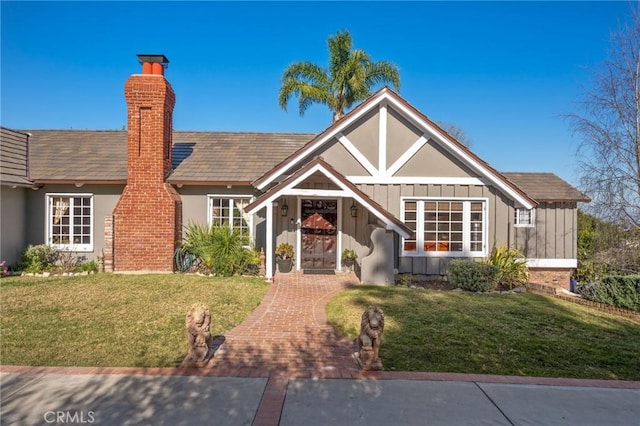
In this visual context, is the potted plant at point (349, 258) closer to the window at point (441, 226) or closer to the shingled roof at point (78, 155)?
the window at point (441, 226)

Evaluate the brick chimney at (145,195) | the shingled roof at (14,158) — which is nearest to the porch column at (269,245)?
the brick chimney at (145,195)

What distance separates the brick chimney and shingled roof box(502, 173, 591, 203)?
13.7 m

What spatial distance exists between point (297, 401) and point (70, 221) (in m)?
12.6

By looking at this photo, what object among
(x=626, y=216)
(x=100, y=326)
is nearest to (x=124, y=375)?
(x=100, y=326)

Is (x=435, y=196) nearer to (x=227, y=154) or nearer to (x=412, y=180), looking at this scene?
(x=412, y=180)

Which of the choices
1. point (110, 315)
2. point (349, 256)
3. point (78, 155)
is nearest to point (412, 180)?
point (349, 256)

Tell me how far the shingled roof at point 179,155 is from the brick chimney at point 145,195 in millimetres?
902

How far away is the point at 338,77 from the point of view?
21203 mm

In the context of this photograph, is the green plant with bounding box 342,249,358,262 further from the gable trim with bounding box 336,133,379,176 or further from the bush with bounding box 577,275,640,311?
the bush with bounding box 577,275,640,311

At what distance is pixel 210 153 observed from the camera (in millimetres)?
14594

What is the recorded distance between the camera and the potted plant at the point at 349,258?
11.8 metres

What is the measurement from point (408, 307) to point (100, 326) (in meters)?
6.27

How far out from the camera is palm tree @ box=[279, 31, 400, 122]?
21.0 m

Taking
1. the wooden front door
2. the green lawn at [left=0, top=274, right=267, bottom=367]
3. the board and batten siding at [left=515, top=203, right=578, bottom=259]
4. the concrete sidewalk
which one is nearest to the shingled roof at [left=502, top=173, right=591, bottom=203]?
the board and batten siding at [left=515, top=203, right=578, bottom=259]
